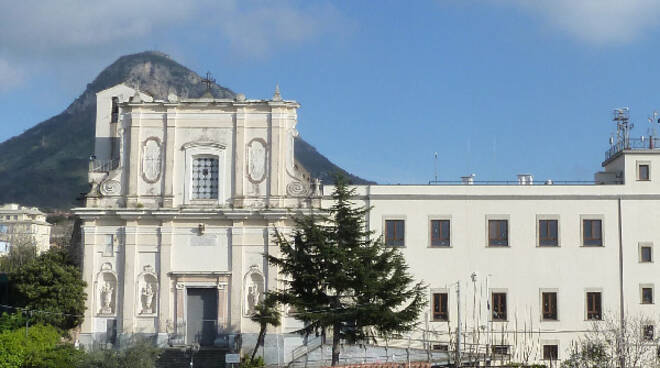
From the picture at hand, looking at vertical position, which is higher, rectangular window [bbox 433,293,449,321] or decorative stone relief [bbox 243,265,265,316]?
decorative stone relief [bbox 243,265,265,316]

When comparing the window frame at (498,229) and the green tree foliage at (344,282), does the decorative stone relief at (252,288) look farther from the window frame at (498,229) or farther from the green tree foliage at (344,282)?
the window frame at (498,229)

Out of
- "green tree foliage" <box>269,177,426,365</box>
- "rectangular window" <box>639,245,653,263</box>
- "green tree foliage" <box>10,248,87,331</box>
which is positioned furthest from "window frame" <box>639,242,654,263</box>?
"green tree foliage" <box>10,248,87,331</box>

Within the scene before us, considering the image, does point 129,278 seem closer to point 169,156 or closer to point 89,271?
point 89,271

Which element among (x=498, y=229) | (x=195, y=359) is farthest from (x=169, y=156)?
(x=498, y=229)

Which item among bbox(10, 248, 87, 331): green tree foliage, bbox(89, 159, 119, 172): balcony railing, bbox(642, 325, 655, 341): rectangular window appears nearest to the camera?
bbox(10, 248, 87, 331): green tree foliage

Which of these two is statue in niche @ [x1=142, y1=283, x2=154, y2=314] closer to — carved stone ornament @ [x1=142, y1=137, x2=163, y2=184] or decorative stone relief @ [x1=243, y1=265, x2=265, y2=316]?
decorative stone relief @ [x1=243, y1=265, x2=265, y2=316]

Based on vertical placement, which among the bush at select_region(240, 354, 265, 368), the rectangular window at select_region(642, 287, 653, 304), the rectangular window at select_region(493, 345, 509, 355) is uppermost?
the rectangular window at select_region(642, 287, 653, 304)

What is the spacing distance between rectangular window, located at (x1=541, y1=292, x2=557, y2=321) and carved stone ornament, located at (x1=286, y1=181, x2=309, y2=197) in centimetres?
1252

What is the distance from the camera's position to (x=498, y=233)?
138 feet

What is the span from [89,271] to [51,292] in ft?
7.12

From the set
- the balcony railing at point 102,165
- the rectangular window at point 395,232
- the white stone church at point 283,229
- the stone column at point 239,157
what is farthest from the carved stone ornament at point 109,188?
the rectangular window at point 395,232

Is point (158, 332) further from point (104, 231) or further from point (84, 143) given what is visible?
point (84, 143)

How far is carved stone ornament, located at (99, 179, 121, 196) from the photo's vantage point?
135ft

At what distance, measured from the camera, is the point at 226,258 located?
40.3 meters
